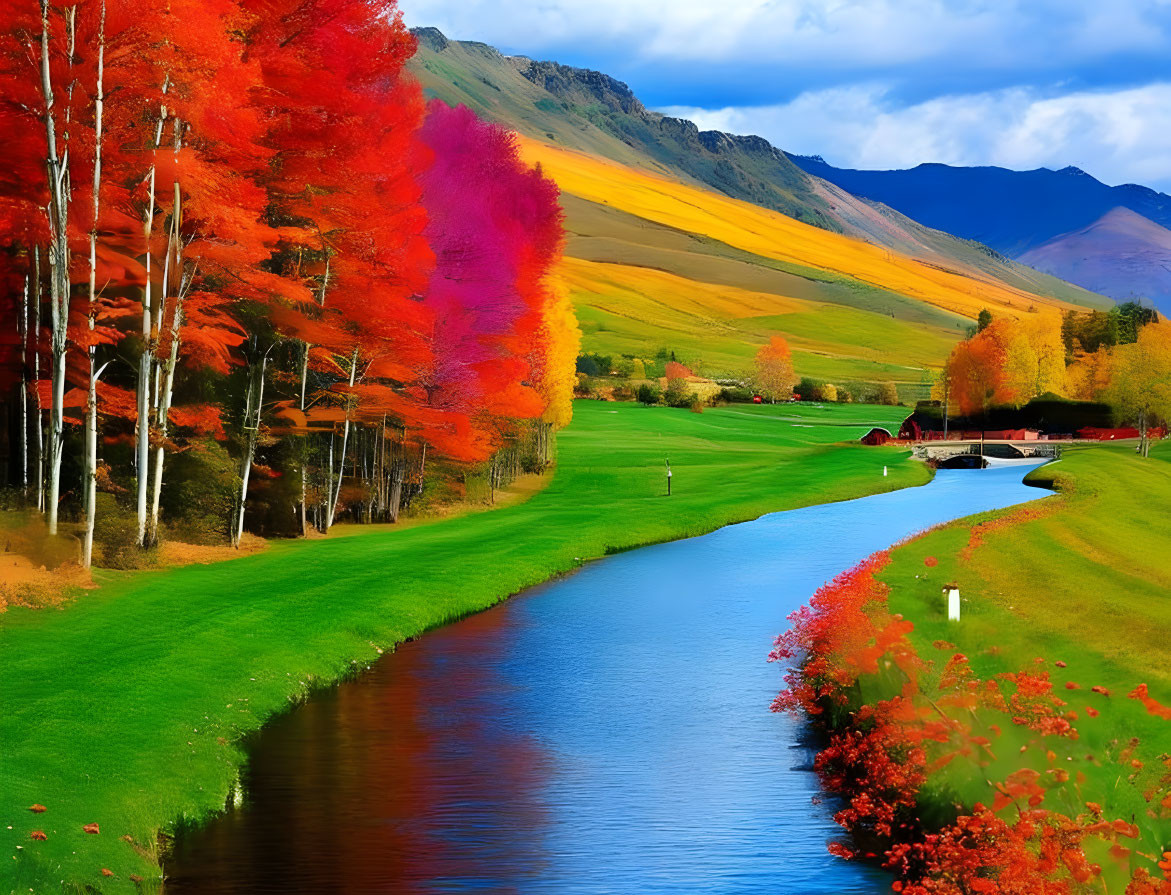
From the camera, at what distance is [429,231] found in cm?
5259

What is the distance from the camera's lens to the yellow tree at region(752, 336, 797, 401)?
18088cm

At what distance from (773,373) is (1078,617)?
504 feet

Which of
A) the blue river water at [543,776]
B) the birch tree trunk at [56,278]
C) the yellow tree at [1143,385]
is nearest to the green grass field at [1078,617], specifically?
the blue river water at [543,776]

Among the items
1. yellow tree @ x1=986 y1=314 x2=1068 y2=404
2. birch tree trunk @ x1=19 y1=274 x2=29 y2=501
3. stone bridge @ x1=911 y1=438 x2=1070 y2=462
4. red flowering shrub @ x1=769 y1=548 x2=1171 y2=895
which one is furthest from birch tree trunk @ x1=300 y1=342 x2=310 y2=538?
yellow tree @ x1=986 y1=314 x2=1068 y2=404

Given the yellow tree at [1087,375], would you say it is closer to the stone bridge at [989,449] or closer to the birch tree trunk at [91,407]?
the stone bridge at [989,449]

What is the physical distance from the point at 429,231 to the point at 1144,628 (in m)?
33.4

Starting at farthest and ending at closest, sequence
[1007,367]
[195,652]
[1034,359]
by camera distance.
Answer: [1007,367]
[1034,359]
[195,652]

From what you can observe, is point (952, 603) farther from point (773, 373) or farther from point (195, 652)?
point (773, 373)

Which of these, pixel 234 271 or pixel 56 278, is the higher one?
pixel 234 271

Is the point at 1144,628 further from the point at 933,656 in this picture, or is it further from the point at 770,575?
the point at 770,575

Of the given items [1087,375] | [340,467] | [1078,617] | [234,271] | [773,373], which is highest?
[1087,375]

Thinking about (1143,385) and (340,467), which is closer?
(340,467)

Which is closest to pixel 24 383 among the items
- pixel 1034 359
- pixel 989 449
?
pixel 989 449

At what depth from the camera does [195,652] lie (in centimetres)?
2578
